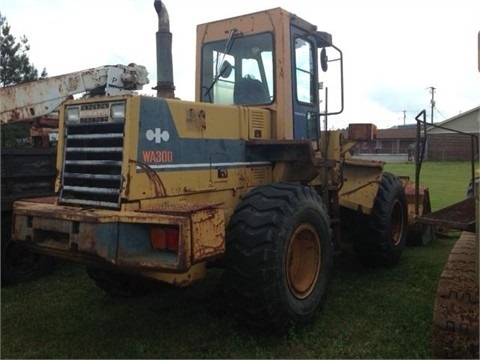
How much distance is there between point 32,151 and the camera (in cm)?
644

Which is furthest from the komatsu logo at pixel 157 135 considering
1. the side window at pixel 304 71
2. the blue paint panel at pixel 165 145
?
the side window at pixel 304 71

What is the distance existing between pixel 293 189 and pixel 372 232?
2.48 meters

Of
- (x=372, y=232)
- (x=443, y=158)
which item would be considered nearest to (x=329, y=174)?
(x=372, y=232)

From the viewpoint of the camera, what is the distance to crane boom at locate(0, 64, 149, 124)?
5.62 m

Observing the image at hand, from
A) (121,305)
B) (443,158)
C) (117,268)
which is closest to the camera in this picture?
(117,268)

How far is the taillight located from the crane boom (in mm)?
2256

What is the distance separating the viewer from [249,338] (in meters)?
4.39

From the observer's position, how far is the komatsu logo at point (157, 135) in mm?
4246

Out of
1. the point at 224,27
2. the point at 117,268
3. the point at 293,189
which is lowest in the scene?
the point at 117,268

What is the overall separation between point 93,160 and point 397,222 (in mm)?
4747

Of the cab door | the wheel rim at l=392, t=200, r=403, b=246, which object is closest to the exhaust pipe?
the cab door

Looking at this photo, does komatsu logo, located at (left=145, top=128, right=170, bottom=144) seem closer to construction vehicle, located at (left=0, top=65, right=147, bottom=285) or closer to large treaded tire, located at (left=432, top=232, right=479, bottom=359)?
construction vehicle, located at (left=0, top=65, right=147, bottom=285)

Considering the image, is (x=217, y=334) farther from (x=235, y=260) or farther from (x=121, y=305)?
(x=121, y=305)

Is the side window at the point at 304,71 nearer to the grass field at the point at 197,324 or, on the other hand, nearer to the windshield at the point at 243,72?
the windshield at the point at 243,72
